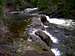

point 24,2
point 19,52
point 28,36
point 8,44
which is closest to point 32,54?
point 19,52

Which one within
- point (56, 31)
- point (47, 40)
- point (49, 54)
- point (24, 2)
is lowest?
point (24, 2)

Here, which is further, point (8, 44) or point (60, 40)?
point (60, 40)

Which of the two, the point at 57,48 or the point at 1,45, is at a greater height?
the point at 1,45

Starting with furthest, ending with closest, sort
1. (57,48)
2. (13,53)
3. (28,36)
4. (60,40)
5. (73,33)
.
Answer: (73,33), (60,40), (57,48), (28,36), (13,53)

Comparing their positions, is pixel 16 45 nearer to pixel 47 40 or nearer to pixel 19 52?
pixel 19 52

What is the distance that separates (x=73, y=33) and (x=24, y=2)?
80.0ft

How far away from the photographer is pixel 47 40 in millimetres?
13898

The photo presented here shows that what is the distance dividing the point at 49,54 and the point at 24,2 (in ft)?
103

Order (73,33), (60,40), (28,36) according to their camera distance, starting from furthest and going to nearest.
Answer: (73,33)
(60,40)
(28,36)

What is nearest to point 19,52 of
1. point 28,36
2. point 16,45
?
point 16,45

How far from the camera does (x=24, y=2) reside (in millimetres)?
41000

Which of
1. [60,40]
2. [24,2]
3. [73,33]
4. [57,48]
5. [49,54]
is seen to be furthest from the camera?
[24,2]

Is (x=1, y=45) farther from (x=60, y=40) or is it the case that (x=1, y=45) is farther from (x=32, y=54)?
(x=60, y=40)

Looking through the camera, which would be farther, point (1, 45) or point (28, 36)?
point (28, 36)
